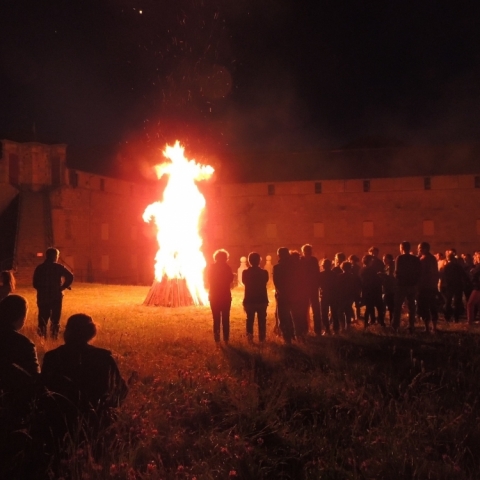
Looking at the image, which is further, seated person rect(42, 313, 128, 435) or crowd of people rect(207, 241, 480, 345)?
crowd of people rect(207, 241, 480, 345)

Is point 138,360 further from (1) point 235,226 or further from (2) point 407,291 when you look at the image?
(1) point 235,226

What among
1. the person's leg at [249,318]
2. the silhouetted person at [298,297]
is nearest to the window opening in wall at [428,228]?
the silhouetted person at [298,297]

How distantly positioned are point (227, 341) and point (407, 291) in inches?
145

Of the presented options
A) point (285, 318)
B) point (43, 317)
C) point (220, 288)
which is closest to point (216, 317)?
point (220, 288)

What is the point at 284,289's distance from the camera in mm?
9359

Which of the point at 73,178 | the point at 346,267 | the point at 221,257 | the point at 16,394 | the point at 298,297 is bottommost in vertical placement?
the point at 16,394

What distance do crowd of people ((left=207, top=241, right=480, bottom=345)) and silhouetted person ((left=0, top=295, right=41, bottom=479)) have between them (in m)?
4.82

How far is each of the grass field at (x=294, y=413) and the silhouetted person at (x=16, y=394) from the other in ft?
1.46

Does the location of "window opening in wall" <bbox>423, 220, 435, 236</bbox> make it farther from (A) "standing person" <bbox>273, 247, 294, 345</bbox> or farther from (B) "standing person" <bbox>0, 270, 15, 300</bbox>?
(B) "standing person" <bbox>0, 270, 15, 300</bbox>

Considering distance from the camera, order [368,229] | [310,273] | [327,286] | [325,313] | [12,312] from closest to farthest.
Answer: [12,312] → [310,273] → [327,286] → [325,313] → [368,229]

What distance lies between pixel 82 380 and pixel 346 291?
7096mm

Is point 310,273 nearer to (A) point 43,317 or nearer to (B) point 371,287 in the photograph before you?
(B) point 371,287

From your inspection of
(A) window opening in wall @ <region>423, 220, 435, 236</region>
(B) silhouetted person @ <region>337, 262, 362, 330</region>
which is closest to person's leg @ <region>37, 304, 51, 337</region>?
(B) silhouetted person @ <region>337, 262, 362, 330</region>

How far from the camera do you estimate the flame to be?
662 inches
